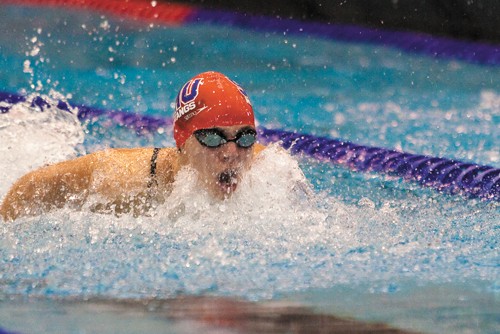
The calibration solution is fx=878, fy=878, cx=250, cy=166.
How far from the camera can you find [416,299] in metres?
2.27

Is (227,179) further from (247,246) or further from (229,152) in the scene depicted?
(247,246)

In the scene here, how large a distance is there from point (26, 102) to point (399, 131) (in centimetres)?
226

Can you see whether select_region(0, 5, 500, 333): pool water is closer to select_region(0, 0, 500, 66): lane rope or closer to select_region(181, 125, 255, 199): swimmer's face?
select_region(181, 125, 255, 199): swimmer's face

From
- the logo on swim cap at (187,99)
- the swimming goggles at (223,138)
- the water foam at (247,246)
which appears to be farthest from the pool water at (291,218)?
the logo on swim cap at (187,99)

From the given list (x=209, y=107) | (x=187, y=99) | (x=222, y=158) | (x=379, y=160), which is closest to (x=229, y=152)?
(x=222, y=158)

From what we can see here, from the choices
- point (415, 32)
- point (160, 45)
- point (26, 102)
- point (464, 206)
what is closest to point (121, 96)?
point (26, 102)

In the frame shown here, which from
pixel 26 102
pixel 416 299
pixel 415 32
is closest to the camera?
pixel 416 299

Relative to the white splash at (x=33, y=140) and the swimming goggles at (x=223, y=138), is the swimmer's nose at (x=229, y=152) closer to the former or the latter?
the swimming goggles at (x=223, y=138)

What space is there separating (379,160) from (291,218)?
4.60 ft

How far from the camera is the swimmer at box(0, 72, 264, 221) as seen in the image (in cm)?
296

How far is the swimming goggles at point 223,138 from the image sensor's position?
2930 mm

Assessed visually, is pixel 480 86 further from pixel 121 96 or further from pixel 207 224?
pixel 207 224

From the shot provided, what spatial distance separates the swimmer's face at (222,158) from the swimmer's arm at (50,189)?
0.38 m

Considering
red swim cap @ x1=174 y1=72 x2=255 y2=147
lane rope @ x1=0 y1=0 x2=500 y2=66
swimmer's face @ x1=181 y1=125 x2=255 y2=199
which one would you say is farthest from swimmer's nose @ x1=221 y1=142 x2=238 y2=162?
lane rope @ x1=0 y1=0 x2=500 y2=66
